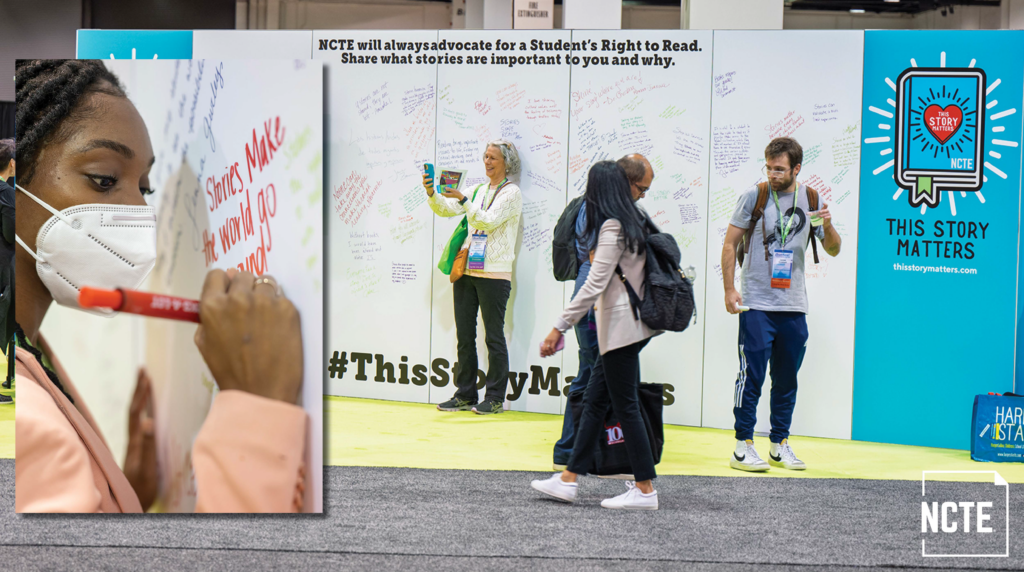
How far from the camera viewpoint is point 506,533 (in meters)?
3.09

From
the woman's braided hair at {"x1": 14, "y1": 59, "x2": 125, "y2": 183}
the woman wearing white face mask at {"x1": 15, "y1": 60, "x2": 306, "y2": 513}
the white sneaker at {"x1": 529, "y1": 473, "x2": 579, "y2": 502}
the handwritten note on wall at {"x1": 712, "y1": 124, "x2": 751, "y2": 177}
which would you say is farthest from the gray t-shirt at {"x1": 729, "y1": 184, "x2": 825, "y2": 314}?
the woman's braided hair at {"x1": 14, "y1": 59, "x2": 125, "y2": 183}

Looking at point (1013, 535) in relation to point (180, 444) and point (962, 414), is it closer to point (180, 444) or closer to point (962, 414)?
point (962, 414)

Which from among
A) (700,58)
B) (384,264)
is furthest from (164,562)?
(700,58)

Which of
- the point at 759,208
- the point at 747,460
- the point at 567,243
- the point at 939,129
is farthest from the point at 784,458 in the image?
the point at 939,129

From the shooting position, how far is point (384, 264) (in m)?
5.40

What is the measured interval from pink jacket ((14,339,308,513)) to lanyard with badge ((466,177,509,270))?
2600mm

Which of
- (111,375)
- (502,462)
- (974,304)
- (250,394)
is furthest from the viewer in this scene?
(974,304)

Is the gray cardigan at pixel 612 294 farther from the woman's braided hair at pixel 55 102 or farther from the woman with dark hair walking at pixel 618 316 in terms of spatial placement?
the woman's braided hair at pixel 55 102

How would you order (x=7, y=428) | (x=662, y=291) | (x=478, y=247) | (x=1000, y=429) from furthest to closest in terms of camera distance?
(x=478, y=247) → (x=7, y=428) → (x=1000, y=429) → (x=662, y=291)

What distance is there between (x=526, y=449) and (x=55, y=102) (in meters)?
2.66

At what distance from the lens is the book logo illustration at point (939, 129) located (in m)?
4.49

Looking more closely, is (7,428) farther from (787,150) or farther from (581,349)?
(787,150)

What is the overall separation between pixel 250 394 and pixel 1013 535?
268 cm

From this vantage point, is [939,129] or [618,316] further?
[939,129]
